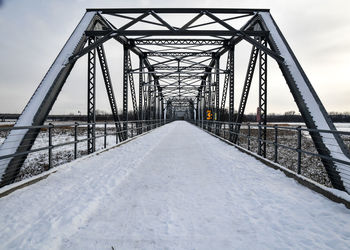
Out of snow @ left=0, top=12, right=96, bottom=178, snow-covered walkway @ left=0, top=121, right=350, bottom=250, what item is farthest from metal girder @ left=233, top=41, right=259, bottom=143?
snow @ left=0, top=12, right=96, bottom=178

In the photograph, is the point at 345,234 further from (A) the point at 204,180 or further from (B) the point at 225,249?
(A) the point at 204,180

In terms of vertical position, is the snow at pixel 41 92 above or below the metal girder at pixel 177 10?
below

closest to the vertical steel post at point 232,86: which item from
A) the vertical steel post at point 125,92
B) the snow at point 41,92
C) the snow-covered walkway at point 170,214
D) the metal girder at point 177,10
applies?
the metal girder at point 177,10

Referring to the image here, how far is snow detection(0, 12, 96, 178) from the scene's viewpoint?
15.3ft

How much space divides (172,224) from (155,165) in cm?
340

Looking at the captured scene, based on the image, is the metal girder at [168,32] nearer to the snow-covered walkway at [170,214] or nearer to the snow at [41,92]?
the snow at [41,92]

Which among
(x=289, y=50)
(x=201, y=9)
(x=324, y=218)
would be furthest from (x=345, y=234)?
(x=201, y=9)

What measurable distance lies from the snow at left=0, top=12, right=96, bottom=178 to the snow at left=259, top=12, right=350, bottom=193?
657 cm

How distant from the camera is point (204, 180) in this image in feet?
15.1

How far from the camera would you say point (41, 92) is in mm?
5996

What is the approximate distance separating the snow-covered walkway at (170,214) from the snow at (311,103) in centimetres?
104

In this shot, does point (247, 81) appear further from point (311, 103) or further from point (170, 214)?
point (170, 214)

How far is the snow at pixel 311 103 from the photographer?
14.1ft

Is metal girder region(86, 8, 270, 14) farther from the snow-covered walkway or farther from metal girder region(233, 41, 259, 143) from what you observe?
the snow-covered walkway
